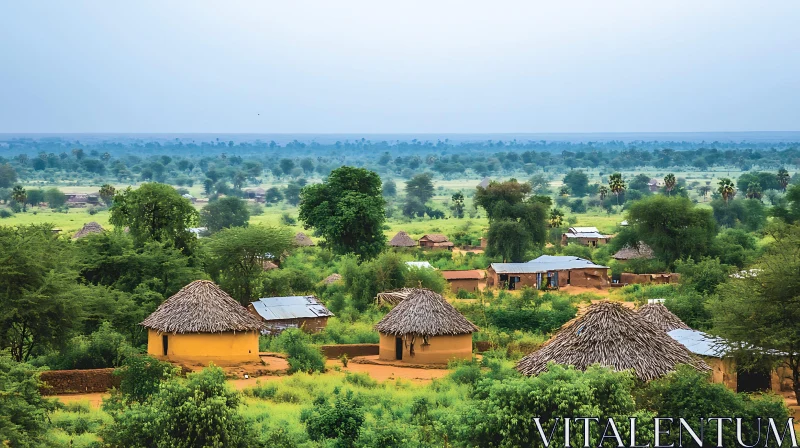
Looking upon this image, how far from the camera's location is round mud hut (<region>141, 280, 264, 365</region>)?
26688 mm

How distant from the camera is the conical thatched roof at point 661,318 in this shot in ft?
88.0

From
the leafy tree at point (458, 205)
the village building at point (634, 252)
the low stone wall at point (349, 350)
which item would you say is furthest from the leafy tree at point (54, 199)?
the low stone wall at point (349, 350)

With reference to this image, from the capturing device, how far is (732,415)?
650 inches

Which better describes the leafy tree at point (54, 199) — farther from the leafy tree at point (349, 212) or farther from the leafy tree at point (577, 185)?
the leafy tree at point (349, 212)

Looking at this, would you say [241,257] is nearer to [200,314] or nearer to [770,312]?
[200,314]

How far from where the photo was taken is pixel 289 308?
111 ft

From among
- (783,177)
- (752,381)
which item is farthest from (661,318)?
(783,177)

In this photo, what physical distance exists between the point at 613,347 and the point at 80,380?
11622 millimetres

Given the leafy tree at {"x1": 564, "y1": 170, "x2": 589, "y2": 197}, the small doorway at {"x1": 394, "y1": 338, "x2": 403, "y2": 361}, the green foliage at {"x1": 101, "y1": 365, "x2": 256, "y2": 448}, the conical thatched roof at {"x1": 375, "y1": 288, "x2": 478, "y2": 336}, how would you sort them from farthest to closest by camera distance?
1. the leafy tree at {"x1": 564, "y1": 170, "x2": 589, "y2": 197}
2. the small doorway at {"x1": 394, "y1": 338, "x2": 403, "y2": 361}
3. the conical thatched roof at {"x1": 375, "y1": 288, "x2": 478, "y2": 336}
4. the green foliage at {"x1": 101, "y1": 365, "x2": 256, "y2": 448}

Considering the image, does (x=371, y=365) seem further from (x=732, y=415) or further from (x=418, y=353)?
(x=732, y=415)

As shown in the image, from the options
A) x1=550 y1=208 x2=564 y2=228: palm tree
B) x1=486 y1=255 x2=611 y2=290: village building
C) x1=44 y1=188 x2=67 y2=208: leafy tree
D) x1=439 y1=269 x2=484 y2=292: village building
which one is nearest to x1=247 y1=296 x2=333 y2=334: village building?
x1=439 y1=269 x2=484 y2=292: village building

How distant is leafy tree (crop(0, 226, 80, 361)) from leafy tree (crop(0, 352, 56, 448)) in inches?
280

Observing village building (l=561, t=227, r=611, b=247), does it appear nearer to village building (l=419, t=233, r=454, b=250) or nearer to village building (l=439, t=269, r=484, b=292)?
village building (l=419, t=233, r=454, b=250)

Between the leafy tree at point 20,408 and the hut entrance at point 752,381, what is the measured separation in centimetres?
1399
